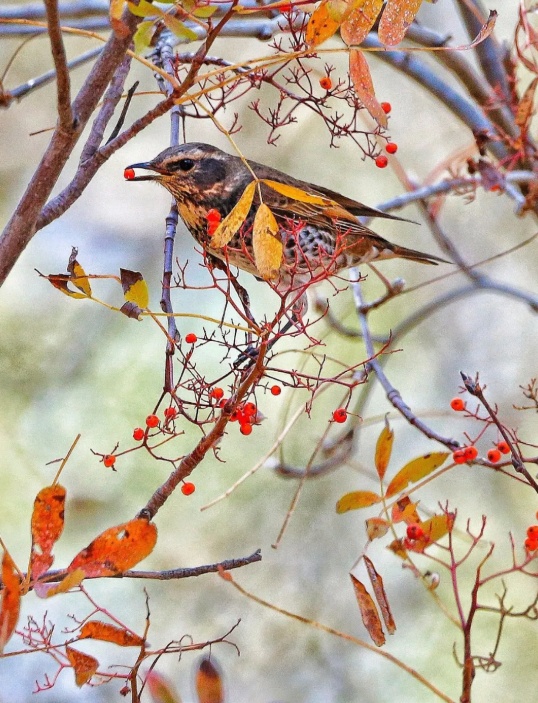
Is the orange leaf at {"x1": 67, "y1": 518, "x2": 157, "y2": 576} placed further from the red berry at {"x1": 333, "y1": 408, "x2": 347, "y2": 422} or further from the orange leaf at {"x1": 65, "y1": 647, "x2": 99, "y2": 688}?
the red berry at {"x1": 333, "y1": 408, "x2": 347, "y2": 422}

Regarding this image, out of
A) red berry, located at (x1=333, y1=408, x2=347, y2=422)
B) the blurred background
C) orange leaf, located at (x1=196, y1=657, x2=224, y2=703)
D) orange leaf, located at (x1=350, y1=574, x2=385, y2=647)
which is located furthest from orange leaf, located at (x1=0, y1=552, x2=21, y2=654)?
the blurred background

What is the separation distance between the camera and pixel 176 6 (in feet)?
4.94

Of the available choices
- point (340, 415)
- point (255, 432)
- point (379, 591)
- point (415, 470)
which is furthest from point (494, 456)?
point (255, 432)

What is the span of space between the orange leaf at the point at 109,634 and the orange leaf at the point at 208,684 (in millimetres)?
281

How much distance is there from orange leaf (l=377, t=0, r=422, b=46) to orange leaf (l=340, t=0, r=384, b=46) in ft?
0.17

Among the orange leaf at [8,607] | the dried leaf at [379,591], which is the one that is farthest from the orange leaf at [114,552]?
the dried leaf at [379,591]

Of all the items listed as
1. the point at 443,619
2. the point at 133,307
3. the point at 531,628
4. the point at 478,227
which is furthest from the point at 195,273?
the point at 133,307

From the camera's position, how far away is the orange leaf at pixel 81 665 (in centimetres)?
160

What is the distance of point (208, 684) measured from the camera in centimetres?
182

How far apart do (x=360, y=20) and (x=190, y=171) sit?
180 cm

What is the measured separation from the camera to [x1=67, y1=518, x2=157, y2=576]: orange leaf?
60.5 inches

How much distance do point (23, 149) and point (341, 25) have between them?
195 inches

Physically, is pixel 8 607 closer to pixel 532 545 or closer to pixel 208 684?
pixel 208 684

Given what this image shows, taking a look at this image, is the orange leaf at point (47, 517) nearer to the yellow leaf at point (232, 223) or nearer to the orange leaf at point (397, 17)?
the yellow leaf at point (232, 223)
